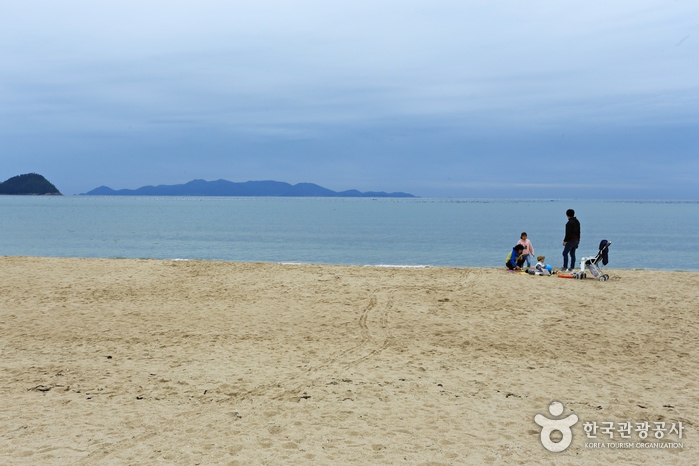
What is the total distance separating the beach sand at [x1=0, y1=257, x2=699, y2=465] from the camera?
5824 mm

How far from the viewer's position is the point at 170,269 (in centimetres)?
1684

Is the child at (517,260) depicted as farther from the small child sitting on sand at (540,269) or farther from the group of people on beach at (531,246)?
the small child sitting on sand at (540,269)

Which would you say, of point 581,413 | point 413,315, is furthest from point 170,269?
point 581,413

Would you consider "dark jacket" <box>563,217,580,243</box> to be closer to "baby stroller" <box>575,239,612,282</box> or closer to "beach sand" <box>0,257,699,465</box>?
"baby stroller" <box>575,239,612,282</box>

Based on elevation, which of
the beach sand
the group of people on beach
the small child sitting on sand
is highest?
the group of people on beach

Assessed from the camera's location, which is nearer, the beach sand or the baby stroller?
the beach sand

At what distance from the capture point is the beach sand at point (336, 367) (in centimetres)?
582

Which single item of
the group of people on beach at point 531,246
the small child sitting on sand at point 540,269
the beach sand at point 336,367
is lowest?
the beach sand at point 336,367

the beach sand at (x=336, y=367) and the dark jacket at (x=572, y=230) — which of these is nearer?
the beach sand at (x=336, y=367)

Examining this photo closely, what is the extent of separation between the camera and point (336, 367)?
855 cm

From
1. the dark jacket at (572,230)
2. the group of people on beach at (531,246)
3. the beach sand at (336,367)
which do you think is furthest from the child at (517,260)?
the beach sand at (336,367)

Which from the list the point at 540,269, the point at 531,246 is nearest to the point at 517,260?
the point at 531,246

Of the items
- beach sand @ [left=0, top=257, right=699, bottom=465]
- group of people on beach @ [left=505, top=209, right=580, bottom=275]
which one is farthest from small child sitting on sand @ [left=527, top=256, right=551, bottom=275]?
beach sand @ [left=0, top=257, right=699, bottom=465]

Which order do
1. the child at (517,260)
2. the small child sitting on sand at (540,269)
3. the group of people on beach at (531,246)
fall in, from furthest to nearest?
the child at (517,260)
the group of people on beach at (531,246)
the small child sitting on sand at (540,269)
